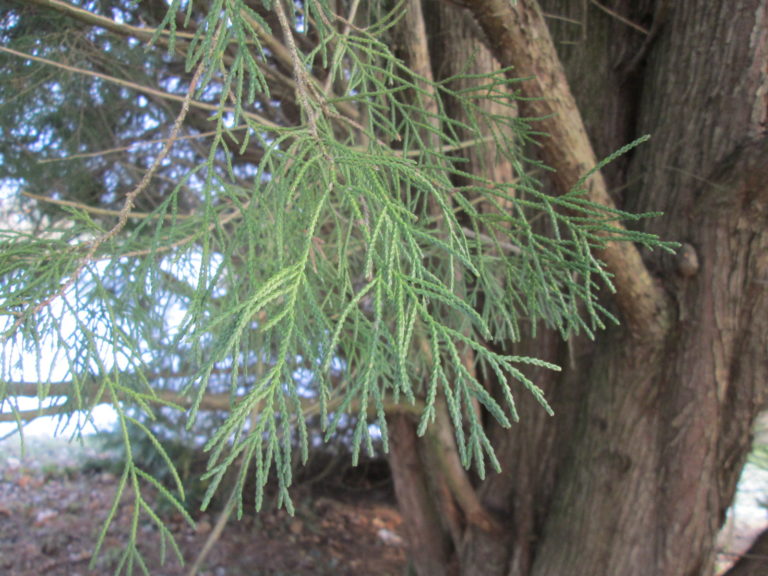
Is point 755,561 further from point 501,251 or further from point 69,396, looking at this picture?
point 69,396

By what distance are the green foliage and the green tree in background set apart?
0.06 feet

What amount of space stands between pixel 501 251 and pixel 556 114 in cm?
57

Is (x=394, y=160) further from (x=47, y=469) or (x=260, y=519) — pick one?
(x=47, y=469)

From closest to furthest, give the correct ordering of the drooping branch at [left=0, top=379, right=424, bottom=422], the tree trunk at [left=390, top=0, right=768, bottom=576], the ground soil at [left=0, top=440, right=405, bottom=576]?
the drooping branch at [left=0, top=379, right=424, bottom=422]
the tree trunk at [left=390, top=0, right=768, bottom=576]
the ground soil at [left=0, top=440, right=405, bottom=576]

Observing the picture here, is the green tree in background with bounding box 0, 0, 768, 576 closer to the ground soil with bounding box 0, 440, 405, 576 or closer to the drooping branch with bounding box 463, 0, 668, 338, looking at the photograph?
the drooping branch with bounding box 463, 0, 668, 338

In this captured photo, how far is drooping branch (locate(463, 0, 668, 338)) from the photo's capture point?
1.71 m

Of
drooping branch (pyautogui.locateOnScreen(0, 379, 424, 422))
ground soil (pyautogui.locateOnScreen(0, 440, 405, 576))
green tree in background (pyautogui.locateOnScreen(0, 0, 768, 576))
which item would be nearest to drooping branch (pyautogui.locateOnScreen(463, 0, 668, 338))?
green tree in background (pyautogui.locateOnScreen(0, 0, 768, 576))

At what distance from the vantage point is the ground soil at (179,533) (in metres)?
3.92

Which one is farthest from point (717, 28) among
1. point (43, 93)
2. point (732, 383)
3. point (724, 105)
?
point (43, 93)

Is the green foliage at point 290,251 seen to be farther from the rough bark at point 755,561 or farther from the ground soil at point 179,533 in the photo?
the ground soil at point 179,533

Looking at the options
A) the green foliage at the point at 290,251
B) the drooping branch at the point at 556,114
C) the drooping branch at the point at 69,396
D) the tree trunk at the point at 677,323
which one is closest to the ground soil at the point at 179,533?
the green foliage at the point at 290,251

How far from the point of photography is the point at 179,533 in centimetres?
458

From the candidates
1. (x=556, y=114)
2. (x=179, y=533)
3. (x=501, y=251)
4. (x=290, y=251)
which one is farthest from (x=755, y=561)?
(x=179, y=533)

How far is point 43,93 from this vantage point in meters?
3.18
